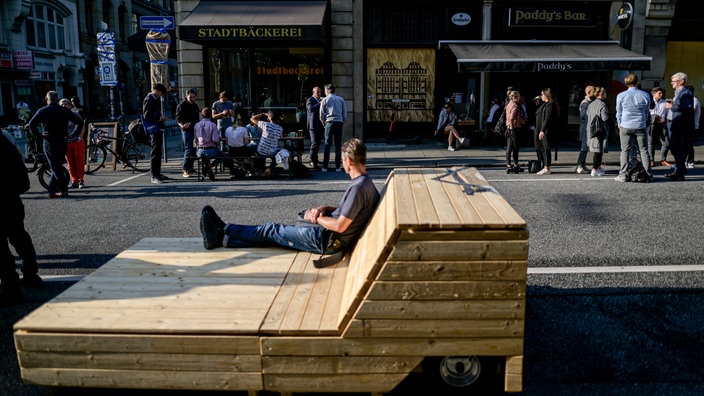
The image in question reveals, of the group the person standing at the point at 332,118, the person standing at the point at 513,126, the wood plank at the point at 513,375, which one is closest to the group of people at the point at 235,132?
the person standing at the point at 332,118

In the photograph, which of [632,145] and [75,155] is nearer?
[632,145]

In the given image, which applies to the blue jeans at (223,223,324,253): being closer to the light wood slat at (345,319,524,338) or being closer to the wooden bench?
the wooden bench

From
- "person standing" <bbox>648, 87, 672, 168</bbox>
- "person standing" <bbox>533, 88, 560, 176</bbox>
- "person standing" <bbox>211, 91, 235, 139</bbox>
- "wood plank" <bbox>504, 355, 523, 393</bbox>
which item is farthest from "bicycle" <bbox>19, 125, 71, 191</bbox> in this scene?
"person standing" <bbox>648, 87, 672, 168</bbox>

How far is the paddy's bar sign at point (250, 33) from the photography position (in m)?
16.3

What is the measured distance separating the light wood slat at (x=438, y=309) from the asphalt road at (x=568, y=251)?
822mm

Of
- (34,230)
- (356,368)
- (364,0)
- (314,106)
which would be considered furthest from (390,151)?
(356,368)

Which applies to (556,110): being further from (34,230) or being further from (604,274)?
(34,230)

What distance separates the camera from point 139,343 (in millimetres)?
3377

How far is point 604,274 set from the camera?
5812 mm

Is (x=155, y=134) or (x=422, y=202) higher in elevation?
(x=155, y=134)

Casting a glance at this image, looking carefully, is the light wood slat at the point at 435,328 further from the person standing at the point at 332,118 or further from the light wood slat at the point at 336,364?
the person standing at the point at 332,118

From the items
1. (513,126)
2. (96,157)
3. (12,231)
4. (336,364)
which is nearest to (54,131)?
(96,157)

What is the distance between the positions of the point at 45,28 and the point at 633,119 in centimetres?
3889

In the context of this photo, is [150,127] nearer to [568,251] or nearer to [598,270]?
[568,251]
